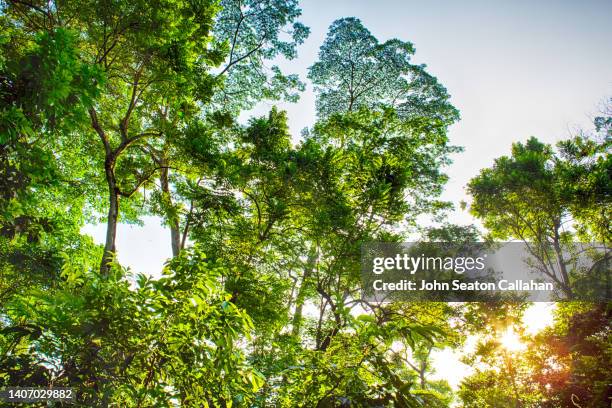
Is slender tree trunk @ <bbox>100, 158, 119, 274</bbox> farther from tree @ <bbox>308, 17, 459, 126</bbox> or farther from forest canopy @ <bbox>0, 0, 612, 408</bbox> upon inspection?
tree @ <bbox>308, 17, 459, 126</bbox>

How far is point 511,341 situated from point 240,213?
11.6 metres

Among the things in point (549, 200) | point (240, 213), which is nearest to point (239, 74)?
point (240, 213)

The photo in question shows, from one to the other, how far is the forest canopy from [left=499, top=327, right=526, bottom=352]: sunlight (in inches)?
6.4

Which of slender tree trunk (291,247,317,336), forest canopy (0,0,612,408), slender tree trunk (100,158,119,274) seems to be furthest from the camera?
slender tree trunk (291,247,317,336)

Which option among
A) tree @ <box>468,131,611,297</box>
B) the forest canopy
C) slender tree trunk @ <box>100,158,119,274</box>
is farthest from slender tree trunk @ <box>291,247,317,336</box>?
tree @ <box>468,131,611,297</box>

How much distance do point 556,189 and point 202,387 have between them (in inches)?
503

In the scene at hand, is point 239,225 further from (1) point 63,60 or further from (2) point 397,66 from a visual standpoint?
(2) point 397,66

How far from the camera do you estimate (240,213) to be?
27.0 ft

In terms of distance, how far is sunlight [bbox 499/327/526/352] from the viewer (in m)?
12.7

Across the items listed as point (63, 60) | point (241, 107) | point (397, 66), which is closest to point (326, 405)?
point (63, 60)

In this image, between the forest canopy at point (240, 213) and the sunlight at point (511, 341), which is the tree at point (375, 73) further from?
the sunlight at point (511, 341)

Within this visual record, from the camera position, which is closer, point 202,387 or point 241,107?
point 202,387

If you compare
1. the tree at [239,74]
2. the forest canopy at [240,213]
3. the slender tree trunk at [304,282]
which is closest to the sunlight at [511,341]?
the forest canopy at [240,213]

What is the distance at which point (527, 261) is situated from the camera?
13.2 meters
